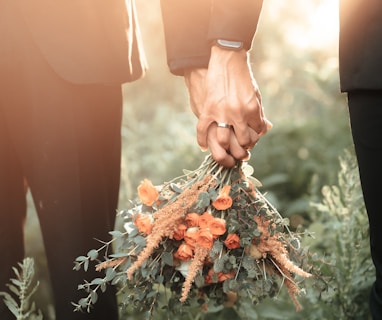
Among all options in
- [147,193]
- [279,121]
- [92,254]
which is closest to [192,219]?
[147,193]

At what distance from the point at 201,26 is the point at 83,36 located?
369 mm

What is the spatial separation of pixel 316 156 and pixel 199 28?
2.75 meters

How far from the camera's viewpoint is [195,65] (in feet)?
8.10

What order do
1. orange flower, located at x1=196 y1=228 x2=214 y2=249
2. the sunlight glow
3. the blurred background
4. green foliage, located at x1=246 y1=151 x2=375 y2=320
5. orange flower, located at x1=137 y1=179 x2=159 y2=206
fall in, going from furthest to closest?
1. the sunlight glow
2. the blurred background
3. green foliage, located at x1=246 y1=151 x2=375 y2=320
4. orange flower, located at x1=137 y1=179 x2=159 y2=206
5. orange flower, located at x1=196 y1=228 x2=214 y2=249

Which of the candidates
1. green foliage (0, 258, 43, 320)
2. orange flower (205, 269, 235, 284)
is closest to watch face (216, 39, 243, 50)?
orange flower (205, 269, 235, 284)

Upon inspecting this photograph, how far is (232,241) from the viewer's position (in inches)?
86.0

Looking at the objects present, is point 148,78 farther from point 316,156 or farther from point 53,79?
point 53,79

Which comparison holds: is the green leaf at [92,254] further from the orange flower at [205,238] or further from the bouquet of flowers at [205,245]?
the orange flower at [205,238]

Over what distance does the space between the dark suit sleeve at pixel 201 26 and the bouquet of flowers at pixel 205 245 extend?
356 mm

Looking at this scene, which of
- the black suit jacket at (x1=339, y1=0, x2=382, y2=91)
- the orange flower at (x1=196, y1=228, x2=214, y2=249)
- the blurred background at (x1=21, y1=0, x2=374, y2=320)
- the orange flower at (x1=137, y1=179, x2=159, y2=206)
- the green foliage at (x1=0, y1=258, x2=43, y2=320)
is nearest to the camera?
the black suit jacket at (x1=339, y1=0, x2=382, y2=91)

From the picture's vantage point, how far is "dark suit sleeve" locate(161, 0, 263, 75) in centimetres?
234

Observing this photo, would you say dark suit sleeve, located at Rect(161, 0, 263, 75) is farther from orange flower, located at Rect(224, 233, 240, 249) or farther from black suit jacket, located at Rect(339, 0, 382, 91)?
orange flower, located at Rect(224, 233, 240, 249)

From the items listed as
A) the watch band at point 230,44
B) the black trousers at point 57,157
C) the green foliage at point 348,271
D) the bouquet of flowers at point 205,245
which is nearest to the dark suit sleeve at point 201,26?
the watch band at point 230,44

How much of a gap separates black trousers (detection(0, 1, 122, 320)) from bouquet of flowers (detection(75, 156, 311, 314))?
261 millimetres
